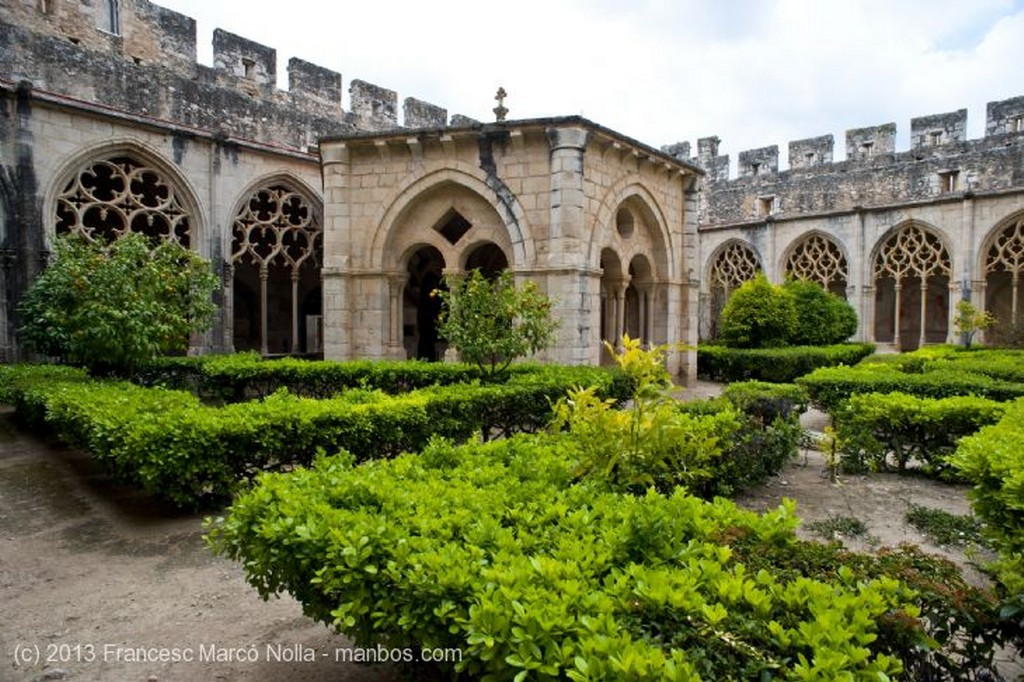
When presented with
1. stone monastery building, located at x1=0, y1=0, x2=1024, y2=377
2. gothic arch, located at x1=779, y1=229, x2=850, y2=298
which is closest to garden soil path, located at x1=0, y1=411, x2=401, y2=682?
stone monastery building, located at x1=0, y1=0, x2=1024, y2=377

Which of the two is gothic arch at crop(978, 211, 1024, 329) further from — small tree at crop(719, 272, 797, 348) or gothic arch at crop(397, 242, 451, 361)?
gothic arch at crop(397, 242, 451, 361)

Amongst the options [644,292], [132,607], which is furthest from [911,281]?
[132,607]

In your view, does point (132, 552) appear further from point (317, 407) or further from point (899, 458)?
point (899, 458)

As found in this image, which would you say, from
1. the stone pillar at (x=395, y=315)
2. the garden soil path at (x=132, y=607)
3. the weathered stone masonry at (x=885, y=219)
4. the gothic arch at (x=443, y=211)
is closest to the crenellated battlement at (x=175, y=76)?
the gothic arch at (x=443, y=211)

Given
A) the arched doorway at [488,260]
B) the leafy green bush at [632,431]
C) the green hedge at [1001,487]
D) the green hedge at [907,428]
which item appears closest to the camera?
the green hedge at [1001,487]

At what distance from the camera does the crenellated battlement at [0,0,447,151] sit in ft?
41.0

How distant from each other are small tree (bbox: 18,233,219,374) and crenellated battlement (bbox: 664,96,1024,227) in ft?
66.4

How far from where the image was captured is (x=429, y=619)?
7.16 ft

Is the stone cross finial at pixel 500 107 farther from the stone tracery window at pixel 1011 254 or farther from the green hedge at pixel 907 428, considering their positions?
the stone tracery window at pixel 1011 254

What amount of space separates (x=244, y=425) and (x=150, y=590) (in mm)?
1526

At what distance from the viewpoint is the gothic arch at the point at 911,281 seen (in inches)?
809

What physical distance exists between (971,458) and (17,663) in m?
5.18

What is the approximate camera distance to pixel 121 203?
13.2 meters

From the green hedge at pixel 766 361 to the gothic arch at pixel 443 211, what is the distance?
6659 mm
